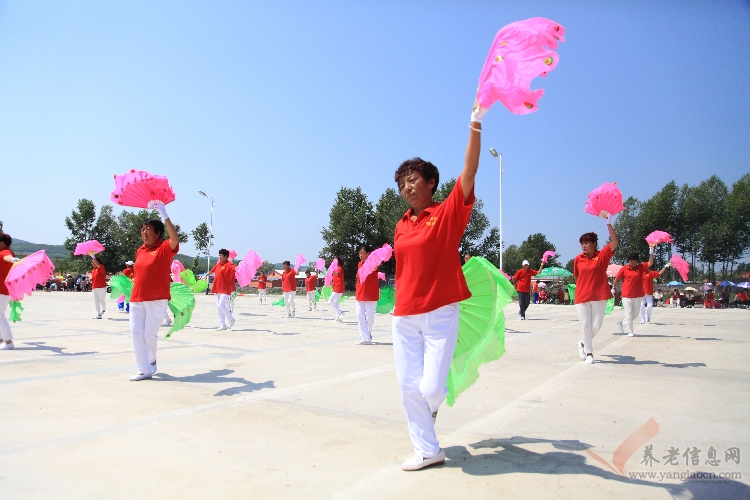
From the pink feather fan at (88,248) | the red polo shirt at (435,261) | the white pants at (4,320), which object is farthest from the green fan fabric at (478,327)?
the pink feather fan at (88,248)

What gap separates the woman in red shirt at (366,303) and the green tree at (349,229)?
4775 centimetres

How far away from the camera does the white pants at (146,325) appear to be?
20.7ft

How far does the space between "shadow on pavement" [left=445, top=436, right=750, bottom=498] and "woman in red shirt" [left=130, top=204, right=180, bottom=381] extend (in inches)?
176

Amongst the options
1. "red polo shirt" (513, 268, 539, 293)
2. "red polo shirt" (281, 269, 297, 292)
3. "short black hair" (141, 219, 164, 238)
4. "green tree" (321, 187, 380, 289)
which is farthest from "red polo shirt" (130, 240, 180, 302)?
"green tree" (321, 187, 380, 289)

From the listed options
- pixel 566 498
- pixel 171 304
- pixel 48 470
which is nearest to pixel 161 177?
pixel 171 304

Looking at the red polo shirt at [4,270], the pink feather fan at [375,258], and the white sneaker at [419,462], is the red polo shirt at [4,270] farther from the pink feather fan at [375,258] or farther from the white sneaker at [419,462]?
the white sneaker at [419,462]

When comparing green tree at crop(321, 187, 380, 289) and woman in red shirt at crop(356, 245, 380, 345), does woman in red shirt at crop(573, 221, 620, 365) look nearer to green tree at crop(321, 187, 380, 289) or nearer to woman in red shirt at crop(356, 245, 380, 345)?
woman in red shirt at crop(356, 245, 380, 345)

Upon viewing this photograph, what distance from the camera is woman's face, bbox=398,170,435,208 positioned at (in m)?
3.60

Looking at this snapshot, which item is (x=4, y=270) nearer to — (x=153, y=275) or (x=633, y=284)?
(x=153, y=275)

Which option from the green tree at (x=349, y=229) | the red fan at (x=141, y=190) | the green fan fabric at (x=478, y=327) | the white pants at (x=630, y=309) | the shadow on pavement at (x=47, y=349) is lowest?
the shadow on pavement at (x=47, y=349)

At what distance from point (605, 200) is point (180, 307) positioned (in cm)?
681

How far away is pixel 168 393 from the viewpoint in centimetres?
547

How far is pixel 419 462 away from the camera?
321 centimetres

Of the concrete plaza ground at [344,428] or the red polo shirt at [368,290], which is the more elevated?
the red polo shirt at [368,290]
